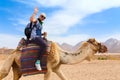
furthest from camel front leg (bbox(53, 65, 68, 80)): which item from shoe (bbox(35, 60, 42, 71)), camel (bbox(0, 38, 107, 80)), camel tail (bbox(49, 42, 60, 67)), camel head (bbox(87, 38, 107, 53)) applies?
camel head (bbox(87, 38, 107, 53))

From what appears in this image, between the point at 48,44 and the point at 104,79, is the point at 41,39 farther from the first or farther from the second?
the point at 104,79

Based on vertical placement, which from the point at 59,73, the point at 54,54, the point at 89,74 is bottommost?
the point at 89,74

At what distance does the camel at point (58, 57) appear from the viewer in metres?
12.3

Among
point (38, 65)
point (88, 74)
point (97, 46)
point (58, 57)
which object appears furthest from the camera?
point (88, 74)

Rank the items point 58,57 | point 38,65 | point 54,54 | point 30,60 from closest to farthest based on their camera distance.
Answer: point 38,65, point 30,60, point 54,54, point 58,57

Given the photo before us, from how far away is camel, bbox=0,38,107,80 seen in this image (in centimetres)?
1229

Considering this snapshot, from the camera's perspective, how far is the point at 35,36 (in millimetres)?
12031

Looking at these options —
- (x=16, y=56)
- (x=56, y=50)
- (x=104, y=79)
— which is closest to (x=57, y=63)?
(x=56, y=50)

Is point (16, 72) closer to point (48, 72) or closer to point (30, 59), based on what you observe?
point (30, 59)

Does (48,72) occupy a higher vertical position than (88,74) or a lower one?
higher

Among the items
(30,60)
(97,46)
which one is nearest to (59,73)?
(30,60)

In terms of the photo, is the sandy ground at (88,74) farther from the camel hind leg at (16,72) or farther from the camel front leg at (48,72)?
the camel front leg at (48,72)

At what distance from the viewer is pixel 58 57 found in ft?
41.0

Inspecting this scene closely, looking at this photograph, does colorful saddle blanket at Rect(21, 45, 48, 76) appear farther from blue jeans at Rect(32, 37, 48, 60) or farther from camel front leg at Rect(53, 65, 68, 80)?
camel front leg at Rect(53, 65, 68, 80)
